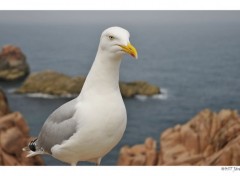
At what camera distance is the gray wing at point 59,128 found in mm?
2146

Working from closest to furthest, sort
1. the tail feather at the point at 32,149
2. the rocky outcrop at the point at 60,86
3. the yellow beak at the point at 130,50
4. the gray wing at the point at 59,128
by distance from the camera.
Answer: the yellow beak at the point at 130,50 → the gray wing at the point at 59,128 → the tail feather at the point at 32,149 → the rocky outcrop at the point at 60,86

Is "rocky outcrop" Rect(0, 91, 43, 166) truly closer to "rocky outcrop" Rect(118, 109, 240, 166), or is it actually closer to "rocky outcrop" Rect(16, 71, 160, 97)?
"rocky outcrop" Rect(16, 71, 160, 97)

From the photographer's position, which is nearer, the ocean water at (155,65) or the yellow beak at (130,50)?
the yellow beak at (130,50)

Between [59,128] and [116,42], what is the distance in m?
0.42

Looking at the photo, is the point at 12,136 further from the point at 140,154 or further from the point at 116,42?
the point at 116,42

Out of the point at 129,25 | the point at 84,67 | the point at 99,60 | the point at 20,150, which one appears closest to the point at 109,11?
the point at 129,25

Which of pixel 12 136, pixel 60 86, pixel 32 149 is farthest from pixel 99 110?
pixel 12 136

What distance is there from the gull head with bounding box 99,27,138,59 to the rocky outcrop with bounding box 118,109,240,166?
2.38ft

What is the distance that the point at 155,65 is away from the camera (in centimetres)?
267

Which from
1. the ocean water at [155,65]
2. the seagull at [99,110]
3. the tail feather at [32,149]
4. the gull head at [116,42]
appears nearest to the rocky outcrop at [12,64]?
the ocean water at [155,65]

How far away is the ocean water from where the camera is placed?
2.62 m

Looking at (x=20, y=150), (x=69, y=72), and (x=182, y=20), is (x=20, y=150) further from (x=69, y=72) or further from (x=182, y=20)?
(x=182, y=20)

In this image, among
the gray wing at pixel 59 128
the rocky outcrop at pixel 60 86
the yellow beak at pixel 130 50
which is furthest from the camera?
the rocky outcrop at pixel 60 86

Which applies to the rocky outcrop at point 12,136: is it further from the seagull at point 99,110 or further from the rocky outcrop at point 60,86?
the seagull at point 99,110
